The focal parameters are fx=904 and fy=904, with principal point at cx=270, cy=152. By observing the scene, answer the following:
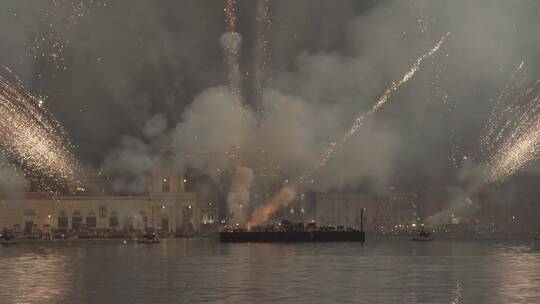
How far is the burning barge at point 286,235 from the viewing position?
17200 centimetres

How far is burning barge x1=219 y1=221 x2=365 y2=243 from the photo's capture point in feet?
564

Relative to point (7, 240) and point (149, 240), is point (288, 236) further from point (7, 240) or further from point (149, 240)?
point (7, 240)

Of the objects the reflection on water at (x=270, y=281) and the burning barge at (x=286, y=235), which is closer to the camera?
the reflection on water at (x=270, y=281)

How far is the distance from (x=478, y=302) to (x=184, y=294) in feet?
59.8

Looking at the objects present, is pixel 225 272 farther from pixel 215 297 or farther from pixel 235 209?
pixel 235 209

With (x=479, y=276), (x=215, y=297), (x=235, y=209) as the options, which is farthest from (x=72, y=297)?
(x=235, y=209)

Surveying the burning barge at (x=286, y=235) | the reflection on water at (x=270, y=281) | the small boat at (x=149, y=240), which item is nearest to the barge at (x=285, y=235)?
the burning barge at (x=286, y=235)

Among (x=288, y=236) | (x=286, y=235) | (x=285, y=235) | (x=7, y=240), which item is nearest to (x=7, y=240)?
(x=7, y=240)

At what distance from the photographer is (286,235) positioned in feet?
586

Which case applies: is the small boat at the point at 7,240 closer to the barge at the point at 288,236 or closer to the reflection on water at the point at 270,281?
the barge at the point at 288,236

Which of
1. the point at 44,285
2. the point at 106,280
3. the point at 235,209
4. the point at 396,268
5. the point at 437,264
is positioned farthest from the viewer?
the point at 235,209

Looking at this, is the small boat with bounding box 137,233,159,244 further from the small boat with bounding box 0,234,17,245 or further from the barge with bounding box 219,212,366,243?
the small boat with bounding box 0,234,17,245

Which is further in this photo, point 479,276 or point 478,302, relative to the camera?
point 479,276

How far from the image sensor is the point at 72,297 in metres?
56.0
